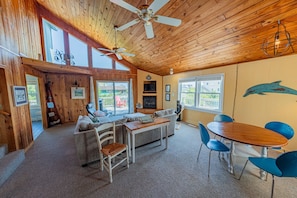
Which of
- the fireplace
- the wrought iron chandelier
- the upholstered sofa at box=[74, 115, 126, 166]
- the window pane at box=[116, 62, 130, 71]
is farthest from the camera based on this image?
the fireplace

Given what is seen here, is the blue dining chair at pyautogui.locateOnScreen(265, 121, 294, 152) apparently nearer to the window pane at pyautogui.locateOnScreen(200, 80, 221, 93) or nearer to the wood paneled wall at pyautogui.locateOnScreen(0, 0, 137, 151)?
the window pane at pyautogui.locateOnScreen(200, 80, 221, 93)

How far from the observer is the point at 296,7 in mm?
1690

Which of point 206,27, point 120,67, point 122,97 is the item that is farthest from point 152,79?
point 206,27

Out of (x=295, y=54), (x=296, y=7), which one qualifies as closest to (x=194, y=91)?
(x=295, y=54)

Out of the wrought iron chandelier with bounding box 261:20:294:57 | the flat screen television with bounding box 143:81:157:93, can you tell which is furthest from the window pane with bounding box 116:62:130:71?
the wrought iron chandelier with bounding box 261:20:294:57

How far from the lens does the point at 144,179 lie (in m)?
2.03

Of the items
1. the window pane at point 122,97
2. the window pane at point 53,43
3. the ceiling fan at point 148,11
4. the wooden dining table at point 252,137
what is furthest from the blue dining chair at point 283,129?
the window pane at point 53,43

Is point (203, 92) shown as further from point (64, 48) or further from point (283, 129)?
point (64, 48)

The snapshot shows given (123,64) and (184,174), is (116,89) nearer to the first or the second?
(123,64)

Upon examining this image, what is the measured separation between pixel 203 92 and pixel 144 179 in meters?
3.79

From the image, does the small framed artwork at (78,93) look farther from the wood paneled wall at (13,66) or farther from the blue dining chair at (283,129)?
the blue dining chair at (283,129)

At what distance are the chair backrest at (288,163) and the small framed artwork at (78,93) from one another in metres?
6.25

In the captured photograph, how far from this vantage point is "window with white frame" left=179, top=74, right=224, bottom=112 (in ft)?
13.7

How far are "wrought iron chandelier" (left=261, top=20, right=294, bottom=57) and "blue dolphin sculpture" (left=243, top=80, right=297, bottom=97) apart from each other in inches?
28.3
